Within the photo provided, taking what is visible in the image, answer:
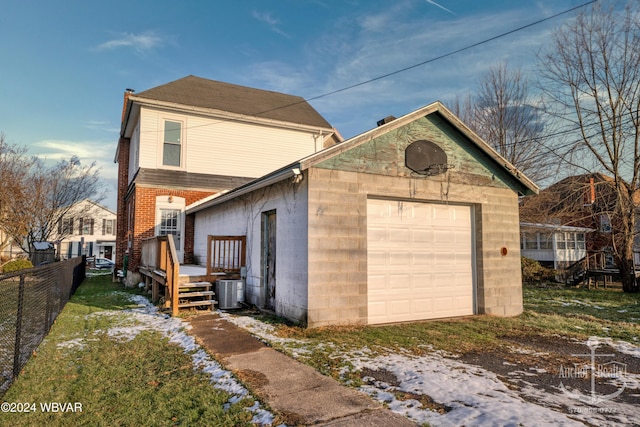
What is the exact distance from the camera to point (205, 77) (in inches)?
755

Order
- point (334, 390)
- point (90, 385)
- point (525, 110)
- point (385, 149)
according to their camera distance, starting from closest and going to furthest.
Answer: point (334, 390) → point (90, 385) → point (385, 149) → point (525, 110)

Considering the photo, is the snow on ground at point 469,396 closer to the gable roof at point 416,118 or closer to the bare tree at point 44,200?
the gable roof at point 416,118

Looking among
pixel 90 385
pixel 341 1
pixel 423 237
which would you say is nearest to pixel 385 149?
pixel 423 237

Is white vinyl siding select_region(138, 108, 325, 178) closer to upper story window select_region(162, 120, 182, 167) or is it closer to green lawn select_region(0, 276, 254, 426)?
upper story window select_region(162, 120, 182, 167)

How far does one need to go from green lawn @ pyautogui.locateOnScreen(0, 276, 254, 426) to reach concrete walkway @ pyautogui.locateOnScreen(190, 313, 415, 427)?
386mm

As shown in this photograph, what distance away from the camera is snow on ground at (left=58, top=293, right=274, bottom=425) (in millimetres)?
4040

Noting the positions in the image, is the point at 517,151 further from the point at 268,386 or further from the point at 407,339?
the point at 268,386

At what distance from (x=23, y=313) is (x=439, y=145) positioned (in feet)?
28.0

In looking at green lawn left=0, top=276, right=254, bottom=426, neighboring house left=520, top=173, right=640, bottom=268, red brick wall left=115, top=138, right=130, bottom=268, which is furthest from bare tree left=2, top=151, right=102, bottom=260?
neighboring house left=520, top=173, right=640, bottom=268

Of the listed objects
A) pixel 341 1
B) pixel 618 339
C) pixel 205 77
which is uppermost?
pixel 205 77

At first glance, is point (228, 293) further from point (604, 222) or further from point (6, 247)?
point (6, 247)

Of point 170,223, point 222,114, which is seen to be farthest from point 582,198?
point 170,223

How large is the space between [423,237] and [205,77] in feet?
49.8

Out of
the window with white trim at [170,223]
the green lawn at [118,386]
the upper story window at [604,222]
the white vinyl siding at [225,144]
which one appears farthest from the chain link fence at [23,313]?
the upper story window at [604,222]
